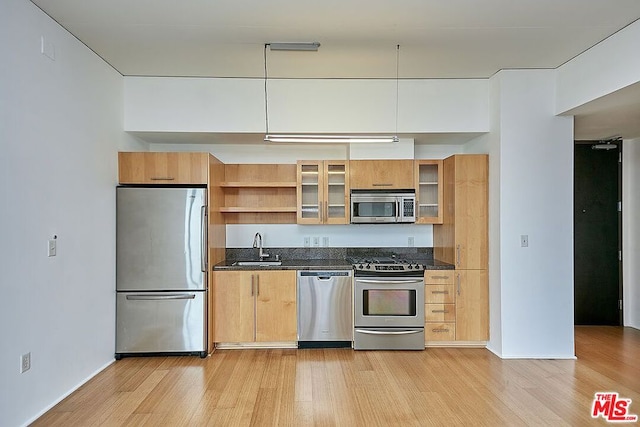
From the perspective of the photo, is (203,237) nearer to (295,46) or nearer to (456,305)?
(295,46)

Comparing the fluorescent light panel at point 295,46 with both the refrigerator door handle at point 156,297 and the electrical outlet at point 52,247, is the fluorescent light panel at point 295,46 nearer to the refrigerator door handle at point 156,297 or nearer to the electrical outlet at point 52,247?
the electrical outlet at point 52,247

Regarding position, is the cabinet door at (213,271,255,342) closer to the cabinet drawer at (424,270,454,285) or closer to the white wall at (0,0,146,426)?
the white wall at (0,0,146,426)

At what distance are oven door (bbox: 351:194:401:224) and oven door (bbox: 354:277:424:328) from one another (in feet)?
2.22

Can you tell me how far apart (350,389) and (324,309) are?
1151 millimetres

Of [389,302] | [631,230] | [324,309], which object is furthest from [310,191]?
[631,230]

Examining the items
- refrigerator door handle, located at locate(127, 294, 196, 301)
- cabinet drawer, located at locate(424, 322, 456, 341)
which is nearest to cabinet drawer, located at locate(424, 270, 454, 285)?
cabinet drawer, located at locate(424, 322, 456, 341)

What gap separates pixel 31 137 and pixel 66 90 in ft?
2.10

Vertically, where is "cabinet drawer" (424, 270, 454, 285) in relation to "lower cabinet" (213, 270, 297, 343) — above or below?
above

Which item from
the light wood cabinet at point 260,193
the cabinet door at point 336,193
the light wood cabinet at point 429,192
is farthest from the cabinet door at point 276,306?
the light wood cabinet at point 429,192

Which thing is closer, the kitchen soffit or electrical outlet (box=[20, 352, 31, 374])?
electrical outlet (box=[20, 352, 31, 374])

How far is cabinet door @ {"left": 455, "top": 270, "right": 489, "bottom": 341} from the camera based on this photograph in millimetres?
4574

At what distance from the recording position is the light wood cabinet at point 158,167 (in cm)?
437

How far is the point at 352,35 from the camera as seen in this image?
352cm

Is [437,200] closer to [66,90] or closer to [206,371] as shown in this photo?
[206,371]
